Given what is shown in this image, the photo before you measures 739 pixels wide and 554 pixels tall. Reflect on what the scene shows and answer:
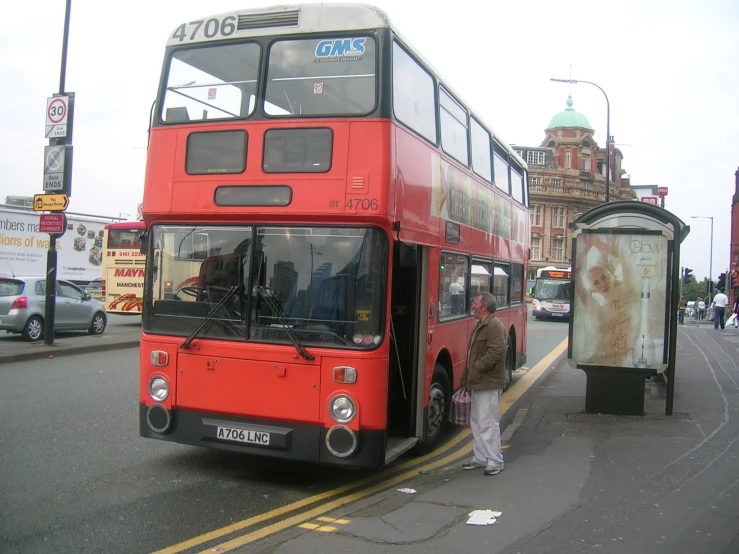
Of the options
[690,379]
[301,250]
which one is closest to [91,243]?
[690,379]

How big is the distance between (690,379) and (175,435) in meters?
10.1

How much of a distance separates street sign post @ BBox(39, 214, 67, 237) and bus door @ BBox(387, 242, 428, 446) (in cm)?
1015

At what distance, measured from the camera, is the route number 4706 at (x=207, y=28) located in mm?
6836

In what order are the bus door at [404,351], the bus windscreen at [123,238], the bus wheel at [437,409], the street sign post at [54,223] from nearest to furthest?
the bus door at [404,351]
the bus wheel at [437,409]
the street sign post at [54,223]
the bus windscreen at [123,238]

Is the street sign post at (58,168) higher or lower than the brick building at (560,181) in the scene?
lower

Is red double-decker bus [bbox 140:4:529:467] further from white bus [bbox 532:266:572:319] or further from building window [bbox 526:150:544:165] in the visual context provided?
building window [bbox 526:150:544:165]

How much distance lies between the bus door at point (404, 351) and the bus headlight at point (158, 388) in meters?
2.11

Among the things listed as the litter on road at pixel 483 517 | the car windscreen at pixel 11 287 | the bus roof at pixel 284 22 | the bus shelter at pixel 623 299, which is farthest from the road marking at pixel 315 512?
the car windscreen at pixel 11 287

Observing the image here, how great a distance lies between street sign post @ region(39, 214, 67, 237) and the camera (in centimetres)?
1520

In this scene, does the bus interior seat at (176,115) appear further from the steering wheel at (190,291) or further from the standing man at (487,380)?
the standing man at (487,380)

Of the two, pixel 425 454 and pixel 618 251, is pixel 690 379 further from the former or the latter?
pixel 425 454

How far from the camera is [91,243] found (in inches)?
1268

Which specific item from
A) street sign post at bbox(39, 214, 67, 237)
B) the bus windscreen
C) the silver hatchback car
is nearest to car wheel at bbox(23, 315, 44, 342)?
the silver hatchback car

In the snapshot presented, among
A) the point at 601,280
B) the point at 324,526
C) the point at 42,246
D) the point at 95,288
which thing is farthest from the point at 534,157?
the point at 324,526
